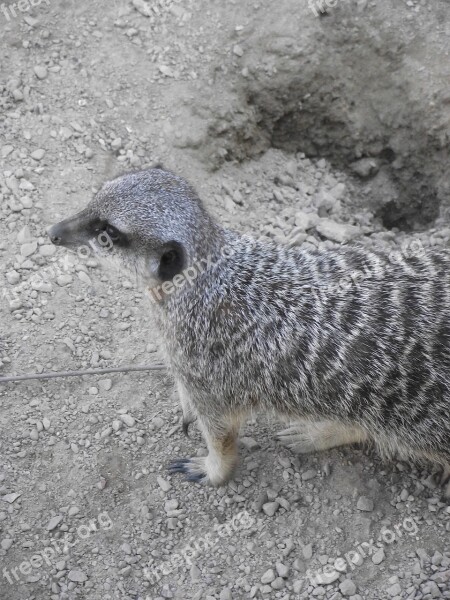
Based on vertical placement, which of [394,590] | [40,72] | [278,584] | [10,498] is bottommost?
[394,590]

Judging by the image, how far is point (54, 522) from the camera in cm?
308

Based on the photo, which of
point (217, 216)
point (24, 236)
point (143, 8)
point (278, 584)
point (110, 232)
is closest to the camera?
point (110, 232)

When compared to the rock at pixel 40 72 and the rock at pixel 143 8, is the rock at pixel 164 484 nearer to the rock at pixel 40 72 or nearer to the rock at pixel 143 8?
the rock at pixel 40 72

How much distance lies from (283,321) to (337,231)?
4.24 feet

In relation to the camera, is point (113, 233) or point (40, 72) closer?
point (113, 233)

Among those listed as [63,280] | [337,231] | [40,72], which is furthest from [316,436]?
[40,72]

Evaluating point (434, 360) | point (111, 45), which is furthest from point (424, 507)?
point (111, 45)

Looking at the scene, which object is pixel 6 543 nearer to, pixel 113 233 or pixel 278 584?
pixel 278 584

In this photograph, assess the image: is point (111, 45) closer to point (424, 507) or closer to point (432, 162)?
point (432, 162)

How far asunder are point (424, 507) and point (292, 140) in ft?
8.29

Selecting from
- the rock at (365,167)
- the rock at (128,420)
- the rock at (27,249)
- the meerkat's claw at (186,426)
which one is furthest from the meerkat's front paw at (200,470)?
the rock at (365,167)

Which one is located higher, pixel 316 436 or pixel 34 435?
pixel 34 435

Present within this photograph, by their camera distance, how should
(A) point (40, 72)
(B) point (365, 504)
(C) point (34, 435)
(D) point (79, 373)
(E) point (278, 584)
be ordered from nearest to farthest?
(E) point (278, 584) < (B) point (365, 504) < (C) point (34, 435) < (D) point (79, 373) < (A) point (40, 72)

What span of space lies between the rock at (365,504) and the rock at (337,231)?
57.8 inches
